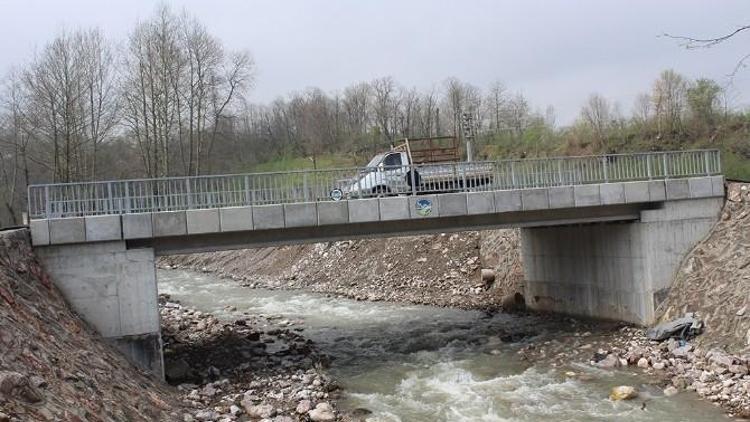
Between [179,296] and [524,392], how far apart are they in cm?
2311

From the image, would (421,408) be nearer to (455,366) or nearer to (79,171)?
(455,366)

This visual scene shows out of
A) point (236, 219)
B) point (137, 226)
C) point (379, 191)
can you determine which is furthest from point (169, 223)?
point (379, 191)

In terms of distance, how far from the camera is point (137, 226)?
13070 millimetres

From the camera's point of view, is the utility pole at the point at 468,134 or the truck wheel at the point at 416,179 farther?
the utility pole at the point at 468,134

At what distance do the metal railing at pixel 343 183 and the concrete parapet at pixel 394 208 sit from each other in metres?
0.40

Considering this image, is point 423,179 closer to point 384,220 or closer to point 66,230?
point 384,220

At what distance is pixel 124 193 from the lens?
1363cm

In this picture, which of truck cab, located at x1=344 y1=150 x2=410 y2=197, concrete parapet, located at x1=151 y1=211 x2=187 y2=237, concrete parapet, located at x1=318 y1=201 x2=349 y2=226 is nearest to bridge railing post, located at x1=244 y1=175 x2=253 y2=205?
concrete parapet, located at x1=151 y1=211 x2=187 y2=237

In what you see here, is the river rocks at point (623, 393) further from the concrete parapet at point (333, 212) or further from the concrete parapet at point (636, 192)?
the concrete parapet at point (333, 212)

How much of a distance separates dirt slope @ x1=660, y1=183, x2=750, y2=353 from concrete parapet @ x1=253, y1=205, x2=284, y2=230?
10.1 metres

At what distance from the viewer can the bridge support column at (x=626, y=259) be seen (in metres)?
16.8

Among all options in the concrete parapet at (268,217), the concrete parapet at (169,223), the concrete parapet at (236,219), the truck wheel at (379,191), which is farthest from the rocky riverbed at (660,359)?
the concrete parapet at (169,223)

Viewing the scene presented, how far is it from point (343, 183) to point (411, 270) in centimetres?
1338

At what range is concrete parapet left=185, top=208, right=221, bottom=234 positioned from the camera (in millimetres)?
13484
